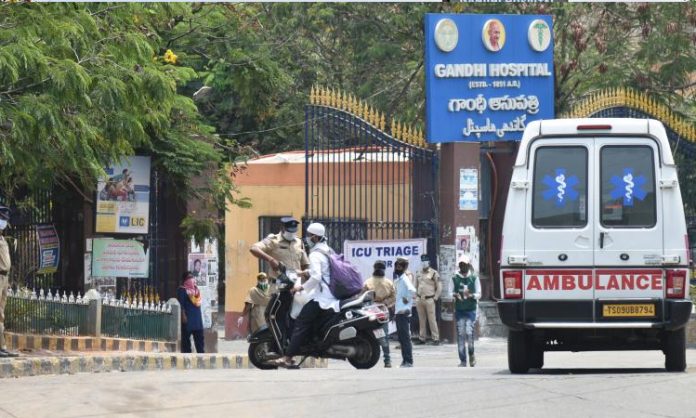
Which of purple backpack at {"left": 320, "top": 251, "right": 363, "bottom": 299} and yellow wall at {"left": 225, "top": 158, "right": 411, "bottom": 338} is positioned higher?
yellow wall at {"left": 225, "top": 158, "right": 411, "bottom": 338}

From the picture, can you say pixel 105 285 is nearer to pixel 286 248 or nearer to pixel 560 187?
pixel 286 248

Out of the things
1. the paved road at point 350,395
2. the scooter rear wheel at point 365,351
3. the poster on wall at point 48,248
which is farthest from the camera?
the poster on wall at point 48,248

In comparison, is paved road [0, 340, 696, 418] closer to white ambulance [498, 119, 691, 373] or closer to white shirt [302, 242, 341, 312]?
white ambulance [498, 119, 691, 373]

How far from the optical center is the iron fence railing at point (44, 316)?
18.6 meters

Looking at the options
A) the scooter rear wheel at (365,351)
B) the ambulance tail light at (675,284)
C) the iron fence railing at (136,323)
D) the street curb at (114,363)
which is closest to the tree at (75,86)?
the iron fence railing at (136,323)

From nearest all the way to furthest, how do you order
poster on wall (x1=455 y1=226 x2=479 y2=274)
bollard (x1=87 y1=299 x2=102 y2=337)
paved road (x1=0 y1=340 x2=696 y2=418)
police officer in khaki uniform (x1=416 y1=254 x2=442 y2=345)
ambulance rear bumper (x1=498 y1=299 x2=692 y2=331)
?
paved road (x1=0 y1=340 x2=696 y2=418) → ambulance rear bumper (x1=498 y1=299 x2=692 y2=331) → bollard (x1=87 y1=299 x2=102 y2=337) → police officer in khaki uniform (x1=416 y1=254 x2=442 y2=345) → poster on wall (x1=455 y1=226 x2=479 y2=274)

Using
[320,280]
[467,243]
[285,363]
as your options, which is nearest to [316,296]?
[320,280]

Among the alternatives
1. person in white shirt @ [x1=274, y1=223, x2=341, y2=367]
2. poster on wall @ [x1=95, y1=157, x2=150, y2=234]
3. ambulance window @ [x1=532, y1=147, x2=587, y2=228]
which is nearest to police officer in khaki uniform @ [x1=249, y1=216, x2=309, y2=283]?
person in white shirt @ [x1=274, y1=223, x2=341, y2=367]

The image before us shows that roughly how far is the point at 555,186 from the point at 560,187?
2.0 inches

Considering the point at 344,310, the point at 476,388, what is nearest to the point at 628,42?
the point at 344,310

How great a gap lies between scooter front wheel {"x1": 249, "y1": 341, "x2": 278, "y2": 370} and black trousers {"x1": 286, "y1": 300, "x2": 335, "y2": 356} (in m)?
0.83

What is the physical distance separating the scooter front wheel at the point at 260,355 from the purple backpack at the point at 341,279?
141cm

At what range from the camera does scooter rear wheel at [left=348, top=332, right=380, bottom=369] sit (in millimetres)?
15414

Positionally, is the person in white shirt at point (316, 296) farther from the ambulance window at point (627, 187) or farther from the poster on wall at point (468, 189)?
the poster on wall at point (468, 189)
